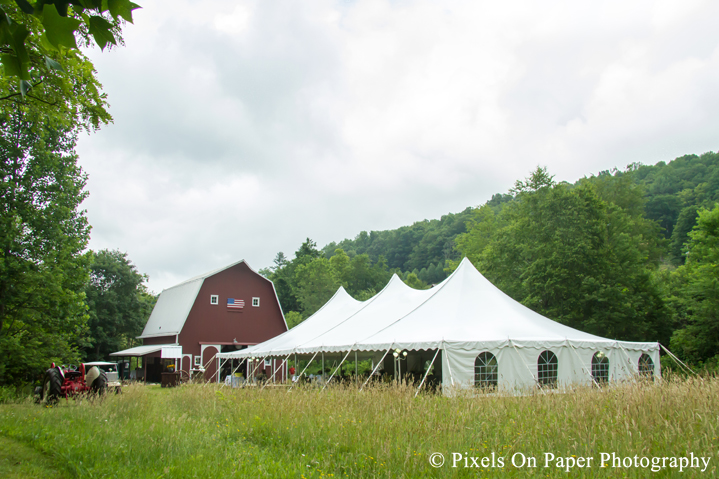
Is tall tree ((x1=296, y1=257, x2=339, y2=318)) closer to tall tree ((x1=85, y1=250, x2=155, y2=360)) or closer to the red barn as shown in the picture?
the red barn

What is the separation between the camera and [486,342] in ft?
38.0

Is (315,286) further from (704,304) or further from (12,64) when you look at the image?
(12,64)

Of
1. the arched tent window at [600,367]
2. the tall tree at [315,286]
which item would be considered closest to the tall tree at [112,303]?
the tall tree at [315,286]

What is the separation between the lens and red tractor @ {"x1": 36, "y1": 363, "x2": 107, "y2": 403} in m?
10.3

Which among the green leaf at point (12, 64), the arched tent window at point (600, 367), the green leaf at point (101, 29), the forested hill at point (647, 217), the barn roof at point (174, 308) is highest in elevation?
the forested hill at point (647, 217)

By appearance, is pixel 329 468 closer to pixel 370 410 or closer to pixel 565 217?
pixel 370 410

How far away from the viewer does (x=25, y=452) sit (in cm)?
541

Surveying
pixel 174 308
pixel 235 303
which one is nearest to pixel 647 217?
pixel 235 303

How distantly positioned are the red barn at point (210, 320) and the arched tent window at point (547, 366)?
1951cm

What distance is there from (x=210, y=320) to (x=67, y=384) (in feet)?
57.7

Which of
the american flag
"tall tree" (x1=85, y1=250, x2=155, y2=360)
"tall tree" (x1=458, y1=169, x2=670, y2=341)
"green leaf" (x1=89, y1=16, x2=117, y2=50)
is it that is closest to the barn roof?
"tall tree" (x1=85, y1=250, x2=155, y2=360)

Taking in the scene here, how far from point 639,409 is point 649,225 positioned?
34033mm

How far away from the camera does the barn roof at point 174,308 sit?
2799cm

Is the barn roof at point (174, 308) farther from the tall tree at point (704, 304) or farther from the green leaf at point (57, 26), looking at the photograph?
the green leaf at point (57, 26)
